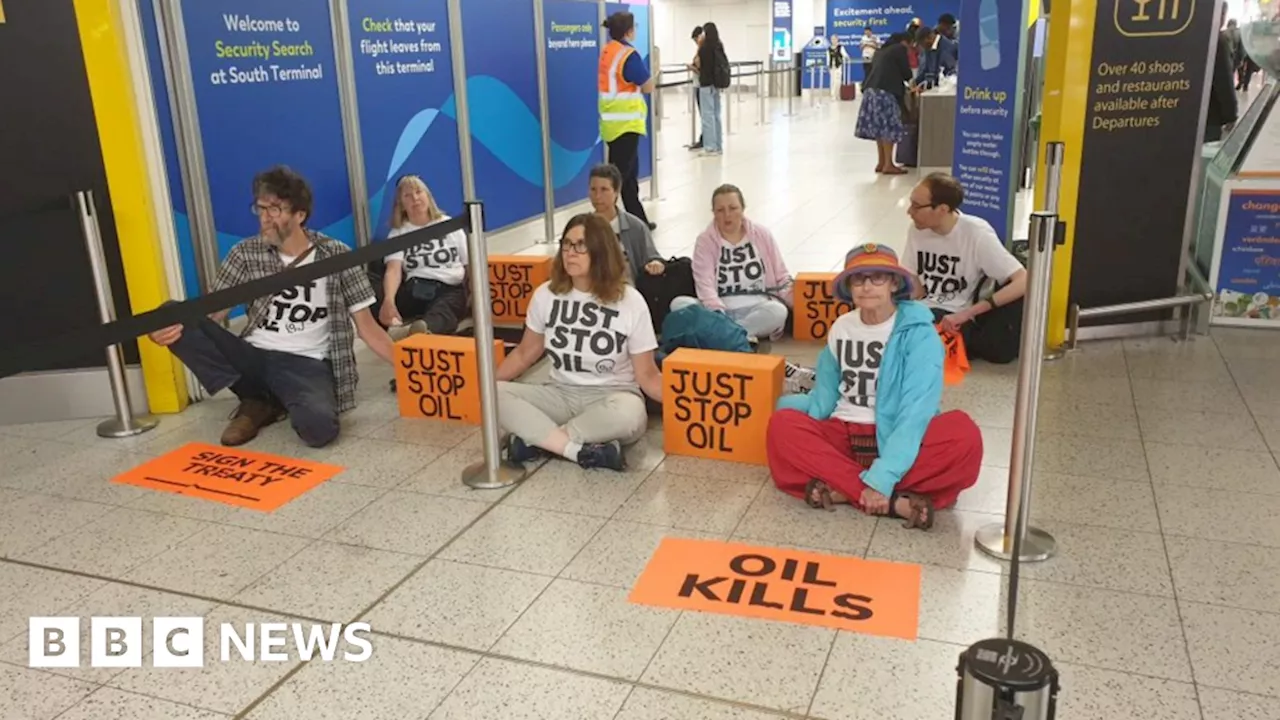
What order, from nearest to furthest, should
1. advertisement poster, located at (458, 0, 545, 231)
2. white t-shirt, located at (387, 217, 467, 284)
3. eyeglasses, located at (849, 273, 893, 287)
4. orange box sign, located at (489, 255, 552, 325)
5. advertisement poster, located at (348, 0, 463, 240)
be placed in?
eyeglasses, located at (849, 273, 893, 287) → white t-shirt, located at (387, 217, 467, 284) → advertisement poster, located at (348, 0, 463, 240) → orange box sign, located at (489, 255, 552, 325) → advertisement poster, located at (458, 0, 545, 231)

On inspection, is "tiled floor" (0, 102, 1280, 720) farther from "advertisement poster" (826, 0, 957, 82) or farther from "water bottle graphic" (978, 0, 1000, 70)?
"advertisement poster" (826, 0, 957, 82)

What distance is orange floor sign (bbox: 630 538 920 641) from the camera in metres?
2.80

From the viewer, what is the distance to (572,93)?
851cm

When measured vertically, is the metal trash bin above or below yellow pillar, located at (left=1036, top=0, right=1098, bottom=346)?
below

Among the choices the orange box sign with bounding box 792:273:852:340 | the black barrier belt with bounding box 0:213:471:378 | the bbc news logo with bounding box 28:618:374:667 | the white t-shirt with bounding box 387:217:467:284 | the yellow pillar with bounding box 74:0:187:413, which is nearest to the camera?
the black barrier belt with bounding box 0:213:471:378

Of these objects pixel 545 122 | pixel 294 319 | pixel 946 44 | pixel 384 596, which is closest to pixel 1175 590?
pixel 384 596

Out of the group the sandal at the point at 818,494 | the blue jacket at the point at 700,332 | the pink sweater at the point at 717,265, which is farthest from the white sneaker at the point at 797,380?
the sandal at the point at 818,494

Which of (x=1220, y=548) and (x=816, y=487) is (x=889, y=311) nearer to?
(x=816, y=487)

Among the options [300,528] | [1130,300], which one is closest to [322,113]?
[300,528]

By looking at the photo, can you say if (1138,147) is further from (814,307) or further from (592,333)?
(592,333)

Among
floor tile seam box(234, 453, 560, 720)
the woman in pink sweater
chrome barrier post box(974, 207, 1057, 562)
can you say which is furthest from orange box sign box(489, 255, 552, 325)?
chrome barrier post box(974, 207, 1057, 562)

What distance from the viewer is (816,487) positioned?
3416 millimetres

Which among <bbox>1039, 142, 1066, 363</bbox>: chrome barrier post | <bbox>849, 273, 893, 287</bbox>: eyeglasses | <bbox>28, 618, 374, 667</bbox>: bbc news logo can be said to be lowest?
<bbox>28, 618, 374, 667</bbox>: bbc news logo

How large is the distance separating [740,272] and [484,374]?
204cm
